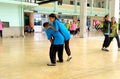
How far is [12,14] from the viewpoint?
76.8 ft

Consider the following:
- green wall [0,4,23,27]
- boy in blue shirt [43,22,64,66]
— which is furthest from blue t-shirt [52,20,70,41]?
green wall [0,4,23,27]

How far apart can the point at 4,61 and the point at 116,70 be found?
375 cm

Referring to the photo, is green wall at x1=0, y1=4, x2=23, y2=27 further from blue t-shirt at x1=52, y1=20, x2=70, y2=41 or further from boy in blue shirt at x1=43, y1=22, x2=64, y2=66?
boy in blue shirt at x1=43, y1=22, x2=64, y2=66

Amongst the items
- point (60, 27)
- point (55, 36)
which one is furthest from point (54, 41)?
point (60, 27)

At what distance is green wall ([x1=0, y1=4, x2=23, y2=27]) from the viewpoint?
22719 mm

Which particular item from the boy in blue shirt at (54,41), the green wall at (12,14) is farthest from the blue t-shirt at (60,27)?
the green wall at (12,14)

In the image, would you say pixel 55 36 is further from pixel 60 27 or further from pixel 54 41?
pixel 60 27

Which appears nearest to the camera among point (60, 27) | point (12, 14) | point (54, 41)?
point (54, 41)

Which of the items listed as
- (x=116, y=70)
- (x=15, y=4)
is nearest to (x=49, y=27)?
(x=116, y=70)

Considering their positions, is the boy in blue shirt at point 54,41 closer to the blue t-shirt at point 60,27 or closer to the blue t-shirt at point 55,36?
the blue t-shirt at point 55,36

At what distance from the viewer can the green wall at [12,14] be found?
74.5 ft

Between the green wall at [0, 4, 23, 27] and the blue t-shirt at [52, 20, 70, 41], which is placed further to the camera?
the green wall at [0, 4, 23, 27]

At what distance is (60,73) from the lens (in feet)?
21.4

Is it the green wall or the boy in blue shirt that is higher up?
the green wall
